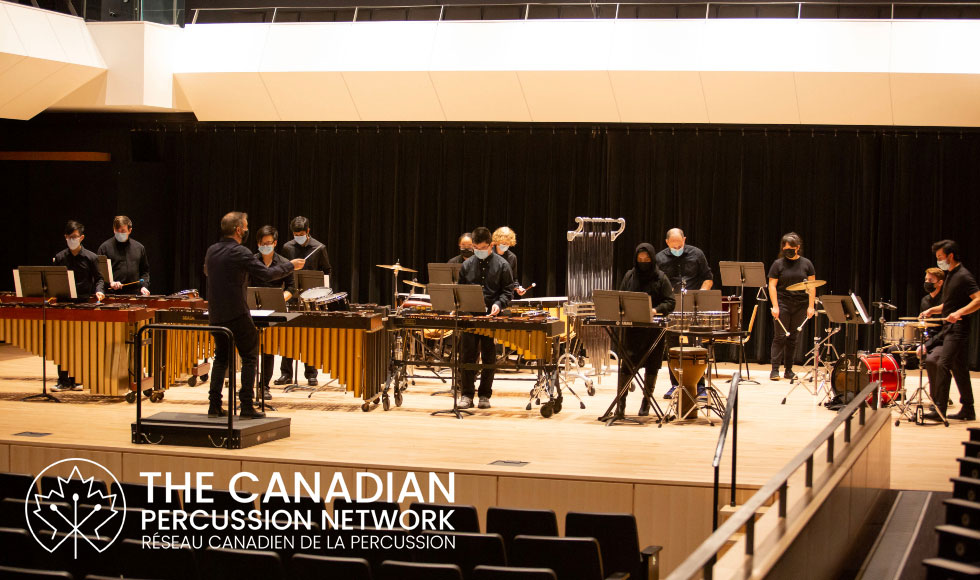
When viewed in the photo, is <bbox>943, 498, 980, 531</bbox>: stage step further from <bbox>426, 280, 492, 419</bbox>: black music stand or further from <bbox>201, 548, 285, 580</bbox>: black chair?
<bbox>201, 548, 285, 580</bbox>: black chair

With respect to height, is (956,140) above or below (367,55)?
below

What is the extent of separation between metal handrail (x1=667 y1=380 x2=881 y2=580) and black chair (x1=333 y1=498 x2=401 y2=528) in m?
1.36

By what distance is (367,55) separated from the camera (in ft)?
39.7

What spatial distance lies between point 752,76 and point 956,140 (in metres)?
2.48

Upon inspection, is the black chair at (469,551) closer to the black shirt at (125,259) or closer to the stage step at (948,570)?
the stage step at (948,570)

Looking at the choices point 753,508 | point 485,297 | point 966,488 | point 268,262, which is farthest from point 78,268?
point 966,488

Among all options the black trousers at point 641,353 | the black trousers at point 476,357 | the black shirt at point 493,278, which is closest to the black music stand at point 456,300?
the black trousers at point 476,357

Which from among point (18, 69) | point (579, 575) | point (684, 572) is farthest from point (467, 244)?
point (684, 572)

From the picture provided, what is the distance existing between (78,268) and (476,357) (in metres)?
3.88

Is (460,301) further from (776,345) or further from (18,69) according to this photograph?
(18,69)

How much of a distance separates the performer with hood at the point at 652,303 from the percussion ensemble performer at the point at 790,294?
2795 millimetres

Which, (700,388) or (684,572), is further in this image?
(700,388)

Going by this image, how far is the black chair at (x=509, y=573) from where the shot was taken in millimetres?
3459

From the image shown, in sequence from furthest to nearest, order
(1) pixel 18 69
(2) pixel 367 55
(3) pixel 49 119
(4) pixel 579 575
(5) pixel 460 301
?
(3) pixel 49 119, (2) pixel 367 55, (1) pixel 18 69, (5) pixel 460 301, (4) pixel 579 575
